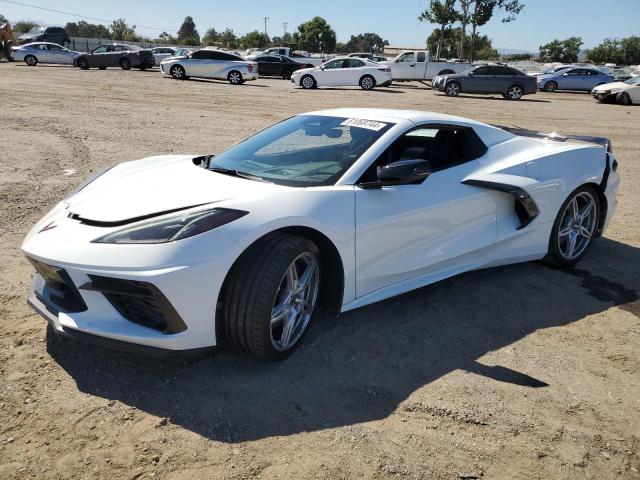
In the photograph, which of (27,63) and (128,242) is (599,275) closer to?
(128,242)

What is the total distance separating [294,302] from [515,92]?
22.3 m

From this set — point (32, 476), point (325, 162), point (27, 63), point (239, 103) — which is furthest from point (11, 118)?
point (27, 63)

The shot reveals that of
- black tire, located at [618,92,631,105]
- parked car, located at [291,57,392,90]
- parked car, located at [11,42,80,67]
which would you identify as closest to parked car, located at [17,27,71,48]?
parked car, located at [11,42,80,67]

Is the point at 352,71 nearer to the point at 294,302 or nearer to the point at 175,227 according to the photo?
the point at 294,302

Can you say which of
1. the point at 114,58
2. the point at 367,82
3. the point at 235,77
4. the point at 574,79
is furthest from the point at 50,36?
the point at 574,79

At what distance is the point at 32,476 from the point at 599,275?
435cm

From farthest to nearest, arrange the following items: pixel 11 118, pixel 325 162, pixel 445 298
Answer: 1. pixel 11 118
2. pixel 445 298
3. pixel 325 162

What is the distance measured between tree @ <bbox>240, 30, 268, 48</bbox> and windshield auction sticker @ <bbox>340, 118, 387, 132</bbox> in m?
107

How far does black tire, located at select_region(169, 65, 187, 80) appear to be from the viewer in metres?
25.4

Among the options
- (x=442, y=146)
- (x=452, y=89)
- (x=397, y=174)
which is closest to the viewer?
(x=397, y=174)

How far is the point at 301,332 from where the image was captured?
317 centimetres

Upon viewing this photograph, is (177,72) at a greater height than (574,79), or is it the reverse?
(177,72)

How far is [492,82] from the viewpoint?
75.0 feet

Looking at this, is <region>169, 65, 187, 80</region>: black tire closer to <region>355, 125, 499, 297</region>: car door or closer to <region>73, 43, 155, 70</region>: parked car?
<region>73, 43, 155, 70</region>: parked car
